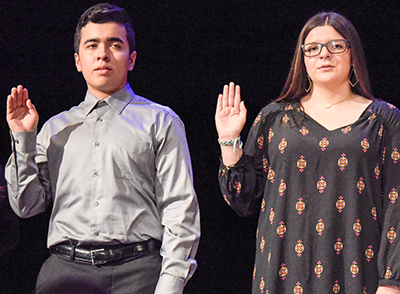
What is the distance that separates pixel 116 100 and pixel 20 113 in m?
0.39

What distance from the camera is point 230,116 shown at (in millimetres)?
2291

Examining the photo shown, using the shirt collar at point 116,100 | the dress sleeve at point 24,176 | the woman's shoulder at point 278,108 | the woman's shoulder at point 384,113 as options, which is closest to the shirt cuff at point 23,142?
the dress sleeve at point 24,176

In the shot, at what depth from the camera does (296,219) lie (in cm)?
216

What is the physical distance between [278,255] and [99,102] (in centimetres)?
95

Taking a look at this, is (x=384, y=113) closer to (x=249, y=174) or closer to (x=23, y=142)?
(x=249, y=174)

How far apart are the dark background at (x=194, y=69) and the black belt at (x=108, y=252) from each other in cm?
123

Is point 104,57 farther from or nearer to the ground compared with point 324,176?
farther from the ground

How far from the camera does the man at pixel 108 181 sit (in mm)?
2178

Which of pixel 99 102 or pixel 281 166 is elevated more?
pixel 99 102

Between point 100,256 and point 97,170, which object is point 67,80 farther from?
point 100,256

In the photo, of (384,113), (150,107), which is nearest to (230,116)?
(150,107)

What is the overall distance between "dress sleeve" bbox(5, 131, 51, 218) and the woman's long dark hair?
1.02 metres

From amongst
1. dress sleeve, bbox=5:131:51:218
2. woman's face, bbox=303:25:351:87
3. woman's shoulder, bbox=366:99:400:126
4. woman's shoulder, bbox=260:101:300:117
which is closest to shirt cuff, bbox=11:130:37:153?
dress sleeve, bbox=5:131:51:218

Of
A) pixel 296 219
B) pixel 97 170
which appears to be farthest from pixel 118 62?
pixel 296 219
